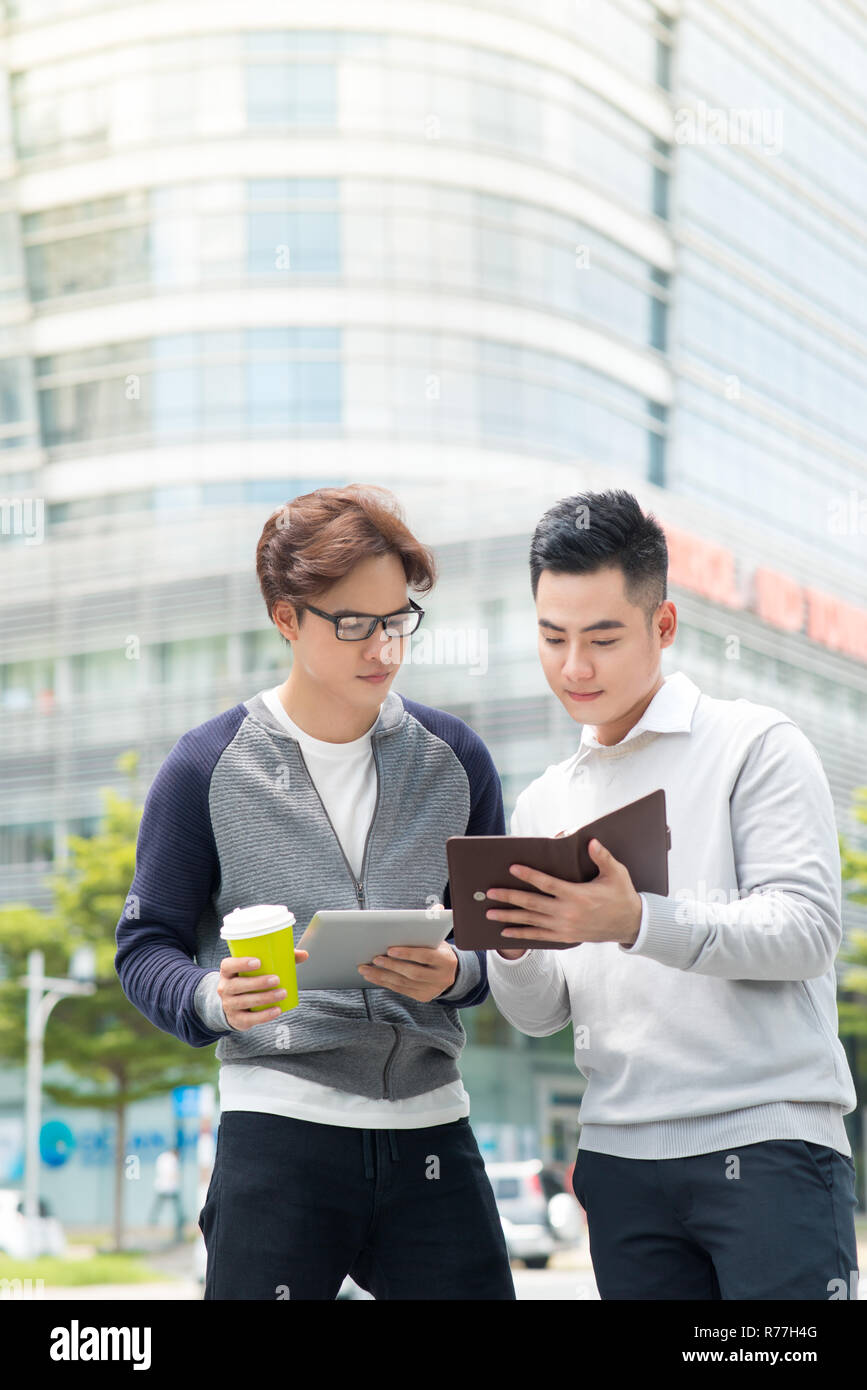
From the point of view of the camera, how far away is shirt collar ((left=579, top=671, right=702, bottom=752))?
222cm

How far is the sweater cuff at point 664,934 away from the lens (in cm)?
195

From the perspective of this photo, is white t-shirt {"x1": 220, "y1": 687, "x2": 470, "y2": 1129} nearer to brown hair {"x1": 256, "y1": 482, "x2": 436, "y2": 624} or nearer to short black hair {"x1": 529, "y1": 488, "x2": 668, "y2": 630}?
brown hair {"x1": 256, "y1": 482, "x2": 436, "y2": 624}

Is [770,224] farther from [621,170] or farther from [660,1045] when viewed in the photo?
[660,1045]

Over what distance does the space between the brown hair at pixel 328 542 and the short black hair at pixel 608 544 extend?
0.23m

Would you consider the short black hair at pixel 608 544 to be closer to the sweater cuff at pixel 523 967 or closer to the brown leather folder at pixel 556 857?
the brown leather folder at pixel 556 857

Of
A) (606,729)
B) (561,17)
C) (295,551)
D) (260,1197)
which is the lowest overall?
(260,1197)

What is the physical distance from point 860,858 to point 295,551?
15.9 meters

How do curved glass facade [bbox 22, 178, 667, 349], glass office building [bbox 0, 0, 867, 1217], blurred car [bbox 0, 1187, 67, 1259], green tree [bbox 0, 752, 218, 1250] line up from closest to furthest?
blurred car [bbox 0, 1187, 67, 1259] → green tree [bbox 0, 752, 218, 1250] → glass office building [bbox 0, 0, 867, 1217] → curved glass facade [bbox 22, 178, 667, 349]

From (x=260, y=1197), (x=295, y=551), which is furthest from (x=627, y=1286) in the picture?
(x=295, y=551)

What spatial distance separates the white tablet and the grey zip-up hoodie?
0.35 ft

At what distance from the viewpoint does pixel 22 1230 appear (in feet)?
49.5

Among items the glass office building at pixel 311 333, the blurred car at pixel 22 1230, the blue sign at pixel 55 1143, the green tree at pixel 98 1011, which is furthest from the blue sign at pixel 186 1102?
the glass office building at pixel 311 333

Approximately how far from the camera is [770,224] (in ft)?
87.8

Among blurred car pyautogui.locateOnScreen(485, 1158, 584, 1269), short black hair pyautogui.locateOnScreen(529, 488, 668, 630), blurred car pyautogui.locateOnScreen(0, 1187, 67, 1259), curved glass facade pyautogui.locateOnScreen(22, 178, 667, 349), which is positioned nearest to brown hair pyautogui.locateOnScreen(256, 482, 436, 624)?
short black hair pyautogui.locateOnScreen(529, 488, 668, 630)
